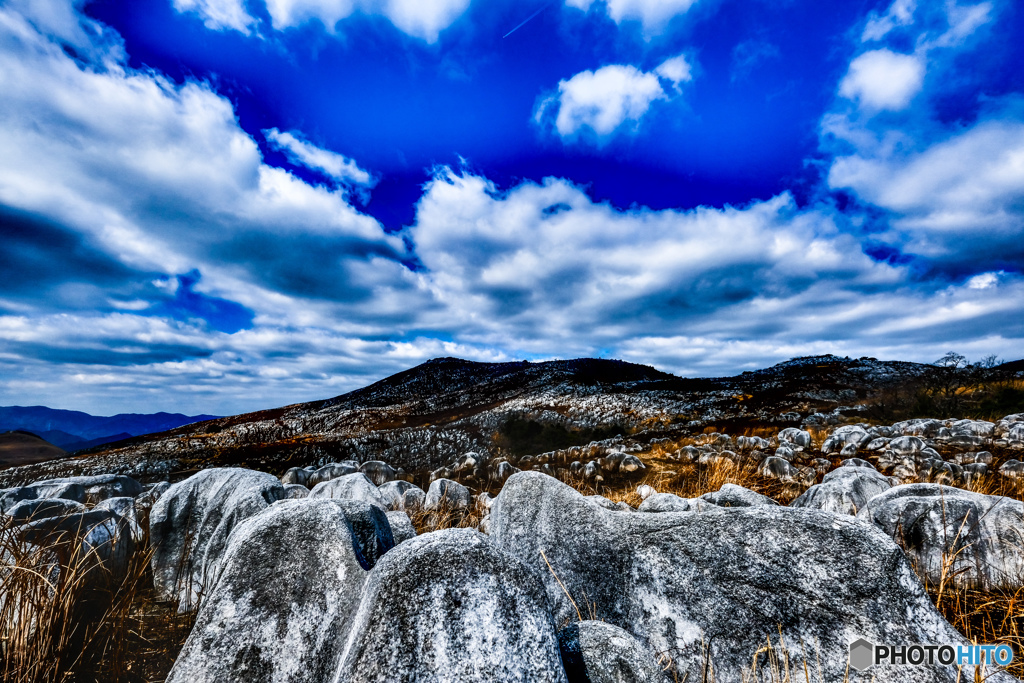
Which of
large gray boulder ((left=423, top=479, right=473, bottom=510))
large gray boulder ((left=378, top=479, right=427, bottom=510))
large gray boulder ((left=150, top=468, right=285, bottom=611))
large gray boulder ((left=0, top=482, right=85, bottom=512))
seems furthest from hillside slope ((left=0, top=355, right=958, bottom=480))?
large gray boulder ((left=150, top=468, right=285, bottom=611))

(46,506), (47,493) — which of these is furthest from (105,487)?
(46,506)

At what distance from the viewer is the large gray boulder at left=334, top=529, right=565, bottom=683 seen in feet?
5.63

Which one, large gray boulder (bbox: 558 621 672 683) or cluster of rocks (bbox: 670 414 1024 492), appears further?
cluster of rocks (bbox: 670 414 1024 492)

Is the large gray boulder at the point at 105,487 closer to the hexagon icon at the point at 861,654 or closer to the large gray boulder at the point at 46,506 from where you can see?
the large gray boulder at the point at 46,506

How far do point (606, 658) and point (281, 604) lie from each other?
5.89ft

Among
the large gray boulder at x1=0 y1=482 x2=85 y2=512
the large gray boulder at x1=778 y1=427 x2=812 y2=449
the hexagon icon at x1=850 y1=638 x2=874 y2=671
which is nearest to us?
the hexagon icon at x1=850 y1=638 x2=874 y2=671

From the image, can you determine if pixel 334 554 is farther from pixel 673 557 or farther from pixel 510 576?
pixel 673 557

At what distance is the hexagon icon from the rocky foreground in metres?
0.04

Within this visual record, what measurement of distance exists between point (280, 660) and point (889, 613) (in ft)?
11.1

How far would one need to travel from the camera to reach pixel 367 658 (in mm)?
1730

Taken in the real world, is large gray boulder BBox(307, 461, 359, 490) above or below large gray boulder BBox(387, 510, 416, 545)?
below

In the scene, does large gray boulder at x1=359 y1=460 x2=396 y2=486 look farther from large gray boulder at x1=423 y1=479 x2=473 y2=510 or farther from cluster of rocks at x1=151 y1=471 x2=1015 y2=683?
cluster of rocks at x1=151 y1=471 x2=1015 y2=683

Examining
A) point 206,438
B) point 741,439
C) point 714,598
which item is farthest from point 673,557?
point 206,438

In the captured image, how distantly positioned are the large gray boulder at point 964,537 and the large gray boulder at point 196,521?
6547 mm
